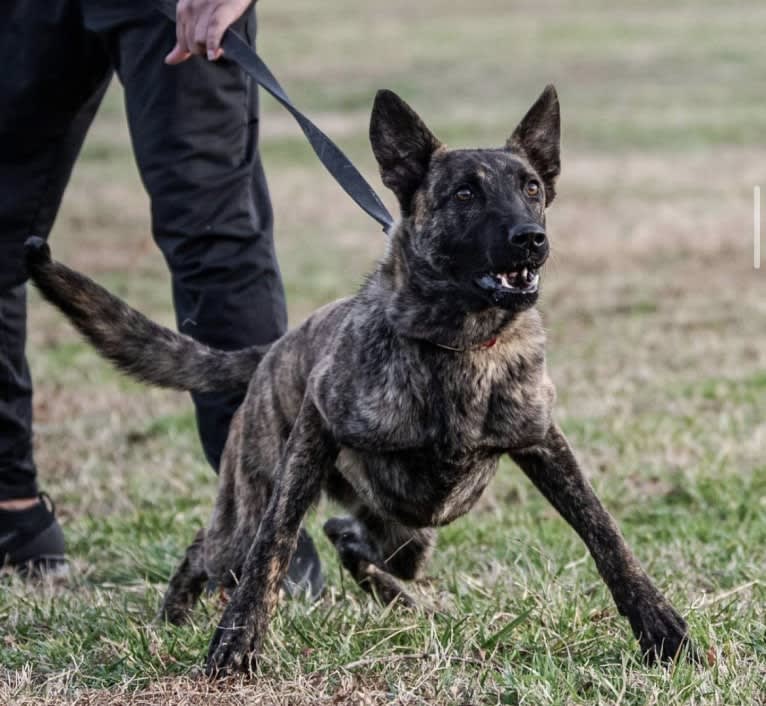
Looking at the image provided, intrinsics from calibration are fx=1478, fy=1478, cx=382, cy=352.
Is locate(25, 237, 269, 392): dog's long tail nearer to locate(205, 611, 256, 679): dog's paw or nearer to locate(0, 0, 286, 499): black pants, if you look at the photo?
locate(0, 0, 286, 499): black pants

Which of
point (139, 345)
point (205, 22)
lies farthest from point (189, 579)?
point (205, 22)

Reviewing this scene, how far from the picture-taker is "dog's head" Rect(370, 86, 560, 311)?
3628 mm

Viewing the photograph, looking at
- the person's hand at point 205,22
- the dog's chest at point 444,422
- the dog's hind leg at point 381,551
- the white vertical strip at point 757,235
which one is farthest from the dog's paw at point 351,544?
the white vertical strip at point 757,235

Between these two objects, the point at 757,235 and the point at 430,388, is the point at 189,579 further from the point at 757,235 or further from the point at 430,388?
the point at 757,235

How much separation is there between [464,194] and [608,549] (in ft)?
3.23

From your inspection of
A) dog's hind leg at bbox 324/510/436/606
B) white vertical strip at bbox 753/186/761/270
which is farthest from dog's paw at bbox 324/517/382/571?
white vertical strip at bbox 753/186/761/270

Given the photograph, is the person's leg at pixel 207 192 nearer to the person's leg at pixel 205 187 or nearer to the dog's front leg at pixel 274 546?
the person's leg at pixel 205 187

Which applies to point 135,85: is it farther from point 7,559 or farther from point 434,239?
point 7,559

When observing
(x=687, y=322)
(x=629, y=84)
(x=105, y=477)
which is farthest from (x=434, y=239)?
(x=629, y=84)

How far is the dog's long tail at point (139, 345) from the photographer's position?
14.3ft

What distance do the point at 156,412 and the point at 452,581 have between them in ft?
12.4

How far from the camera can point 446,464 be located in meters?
3.73

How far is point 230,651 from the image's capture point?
11.6ft

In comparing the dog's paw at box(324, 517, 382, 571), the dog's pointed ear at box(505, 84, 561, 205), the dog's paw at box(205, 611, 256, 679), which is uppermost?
the dog's pointed ear at box(505, 84, 561, 205)
